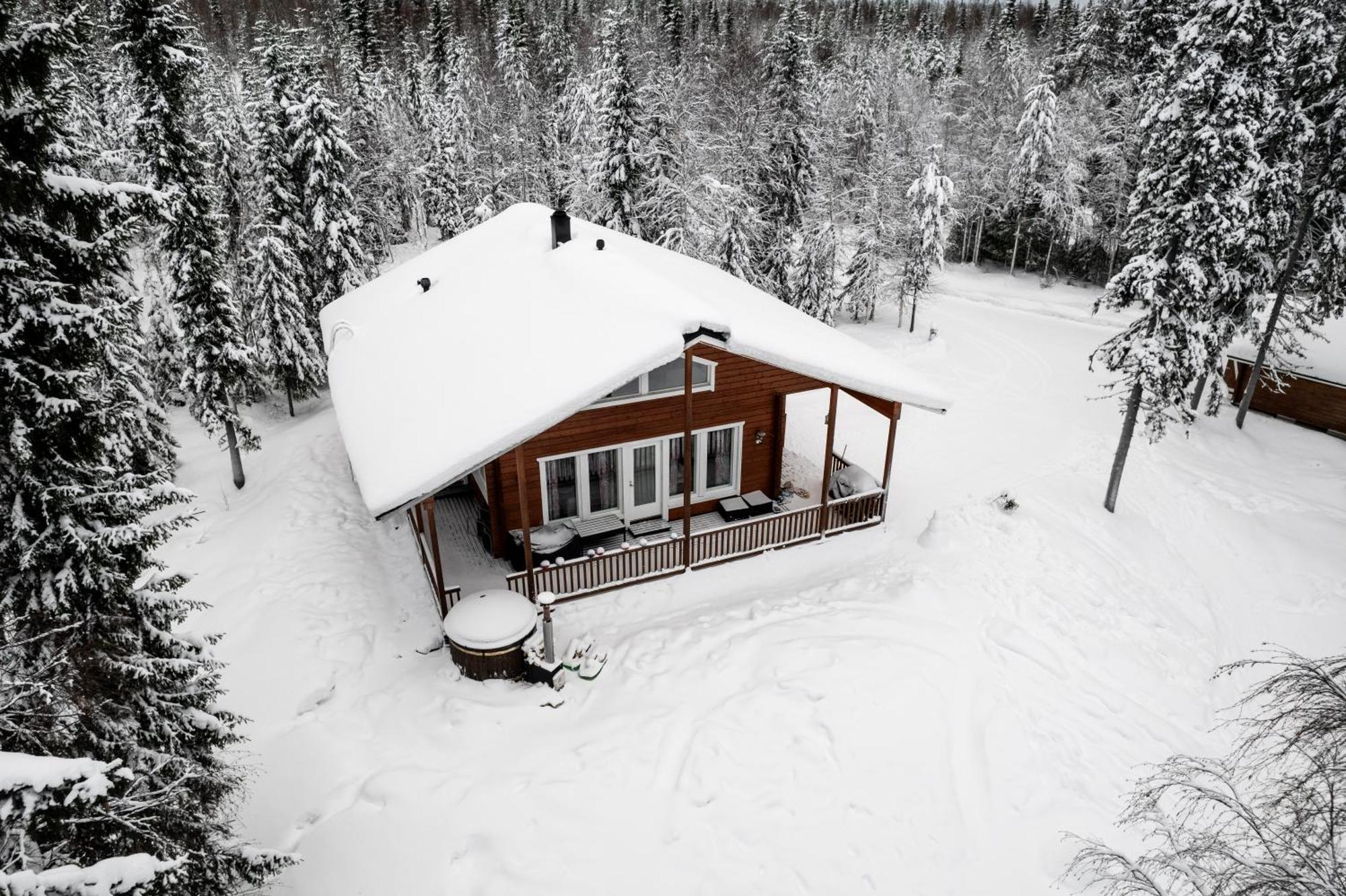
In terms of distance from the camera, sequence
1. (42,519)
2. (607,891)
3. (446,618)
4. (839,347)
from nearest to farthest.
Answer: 1. (42,519)
2. (607,891)
3. (446,618)
4. (839,347)

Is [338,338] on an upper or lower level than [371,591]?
upper

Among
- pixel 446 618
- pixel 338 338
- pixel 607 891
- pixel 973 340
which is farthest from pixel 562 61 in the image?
pixel 607 891

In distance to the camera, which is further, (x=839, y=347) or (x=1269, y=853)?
(x=839, y=347)

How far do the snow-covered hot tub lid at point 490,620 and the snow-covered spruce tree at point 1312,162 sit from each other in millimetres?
25151

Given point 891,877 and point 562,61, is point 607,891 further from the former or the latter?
point 562,61

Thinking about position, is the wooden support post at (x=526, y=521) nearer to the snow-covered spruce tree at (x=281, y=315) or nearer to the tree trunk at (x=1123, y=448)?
the tree trunk at (x=1123, y=448)

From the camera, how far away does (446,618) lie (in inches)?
464

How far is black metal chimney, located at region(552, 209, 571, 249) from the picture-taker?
57.9ft

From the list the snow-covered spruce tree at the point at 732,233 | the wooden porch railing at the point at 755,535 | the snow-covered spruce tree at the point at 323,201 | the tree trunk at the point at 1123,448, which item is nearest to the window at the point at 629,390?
the wooden porch railing at the point at 755,535

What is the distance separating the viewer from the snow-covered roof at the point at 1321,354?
2530 cm

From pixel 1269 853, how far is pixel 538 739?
8670 millimetres

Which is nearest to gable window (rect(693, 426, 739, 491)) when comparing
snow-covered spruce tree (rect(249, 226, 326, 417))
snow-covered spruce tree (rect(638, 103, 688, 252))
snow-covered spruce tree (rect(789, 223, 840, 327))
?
snow-covered spruce tree (rect(638, 103, 688, 252))

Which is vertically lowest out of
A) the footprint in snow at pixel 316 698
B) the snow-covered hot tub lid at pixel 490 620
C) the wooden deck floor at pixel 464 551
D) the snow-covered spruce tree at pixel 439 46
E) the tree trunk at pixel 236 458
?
the tree trunk at pixel 236 458

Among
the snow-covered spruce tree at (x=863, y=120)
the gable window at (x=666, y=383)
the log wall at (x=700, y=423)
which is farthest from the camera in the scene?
the snow-covered spruce tree at (x=863, y=120)
